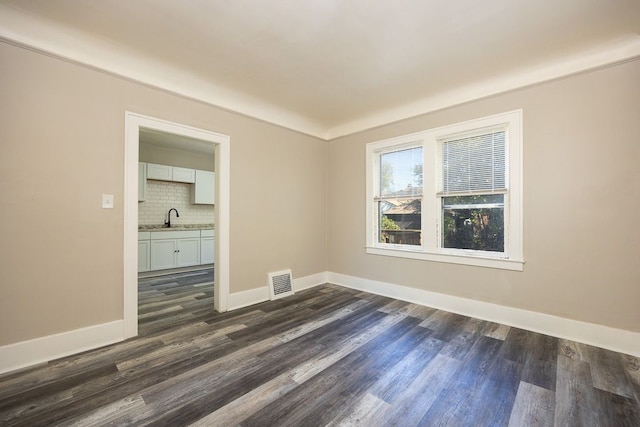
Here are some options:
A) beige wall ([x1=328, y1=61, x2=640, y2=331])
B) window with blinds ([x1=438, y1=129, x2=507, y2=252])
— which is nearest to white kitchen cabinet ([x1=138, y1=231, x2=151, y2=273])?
window with blinds ([x1=438, y1=129, x2=507, y2=252])

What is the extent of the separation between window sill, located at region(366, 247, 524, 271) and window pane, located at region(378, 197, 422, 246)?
0.17 metres

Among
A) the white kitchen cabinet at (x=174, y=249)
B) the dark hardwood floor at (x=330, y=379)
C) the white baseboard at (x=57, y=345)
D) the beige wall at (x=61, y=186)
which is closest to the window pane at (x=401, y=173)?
the dark hardwood floor at (x=330, y=379)

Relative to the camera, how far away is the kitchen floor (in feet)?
10.1

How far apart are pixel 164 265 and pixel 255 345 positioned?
→ 393cm

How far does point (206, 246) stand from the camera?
6.22 metres

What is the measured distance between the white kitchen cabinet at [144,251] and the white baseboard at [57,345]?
2.95m

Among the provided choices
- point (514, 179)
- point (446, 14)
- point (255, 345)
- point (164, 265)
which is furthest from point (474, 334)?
point (164, 265)

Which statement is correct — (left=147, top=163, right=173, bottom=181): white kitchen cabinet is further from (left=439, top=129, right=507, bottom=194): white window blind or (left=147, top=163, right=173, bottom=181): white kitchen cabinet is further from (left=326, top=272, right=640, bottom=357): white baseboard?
(left=439, top=129, right=507, bottom=194): white window blind

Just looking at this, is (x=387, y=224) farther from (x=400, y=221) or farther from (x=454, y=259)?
(x=454, y=259)

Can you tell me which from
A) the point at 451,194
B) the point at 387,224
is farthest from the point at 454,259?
the point at 387,224

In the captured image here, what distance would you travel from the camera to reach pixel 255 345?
251cm

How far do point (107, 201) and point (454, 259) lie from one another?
12.8 feet

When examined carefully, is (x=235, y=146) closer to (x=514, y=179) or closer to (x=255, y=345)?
(x=255, y=345)

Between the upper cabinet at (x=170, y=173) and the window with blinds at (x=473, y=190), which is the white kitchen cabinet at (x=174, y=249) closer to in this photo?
the upper cabinet at (x=170, y=173)
